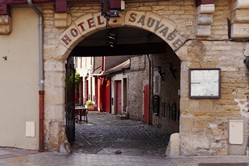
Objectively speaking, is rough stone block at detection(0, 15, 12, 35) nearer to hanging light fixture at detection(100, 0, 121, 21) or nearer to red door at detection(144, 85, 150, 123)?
hanging light fixture at detection(100, 0, 121, 21)

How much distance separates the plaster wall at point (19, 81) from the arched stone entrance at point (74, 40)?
0.35 m

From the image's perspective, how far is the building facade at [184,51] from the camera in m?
8.83

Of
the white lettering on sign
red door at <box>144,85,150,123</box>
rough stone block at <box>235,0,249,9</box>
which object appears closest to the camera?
rough stone block at <box>235,0,249,9</box>

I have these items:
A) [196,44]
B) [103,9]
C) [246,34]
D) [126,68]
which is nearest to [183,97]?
[196,44]

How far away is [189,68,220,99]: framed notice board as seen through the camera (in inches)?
348

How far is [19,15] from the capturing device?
377 inches

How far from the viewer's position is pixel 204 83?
8906mm

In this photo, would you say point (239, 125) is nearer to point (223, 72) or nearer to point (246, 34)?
point (223, 72)

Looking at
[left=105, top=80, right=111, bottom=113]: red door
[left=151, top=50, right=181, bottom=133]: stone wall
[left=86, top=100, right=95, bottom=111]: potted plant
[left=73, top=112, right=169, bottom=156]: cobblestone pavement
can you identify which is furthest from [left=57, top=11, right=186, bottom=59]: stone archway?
[left=86, top=100, right=95, bottom=111]: potted plant

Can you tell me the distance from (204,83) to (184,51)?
2.74 ft

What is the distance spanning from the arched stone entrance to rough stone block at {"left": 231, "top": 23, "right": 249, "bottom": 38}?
1069 mm

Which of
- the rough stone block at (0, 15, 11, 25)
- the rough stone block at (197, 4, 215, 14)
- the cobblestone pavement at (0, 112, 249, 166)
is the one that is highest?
the rough stone block at (197, 4, 215, 14)

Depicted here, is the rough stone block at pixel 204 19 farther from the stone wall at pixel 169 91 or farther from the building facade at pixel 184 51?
Answer: the stone wall at pixel 169 91

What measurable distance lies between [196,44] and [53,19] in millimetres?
3325
